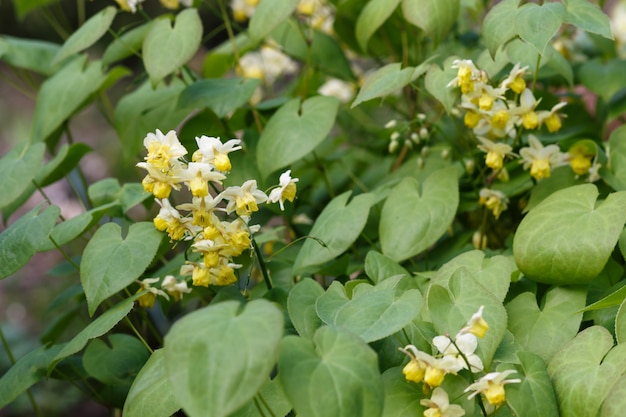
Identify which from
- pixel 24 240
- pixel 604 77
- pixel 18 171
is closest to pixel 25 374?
pixel 24 240

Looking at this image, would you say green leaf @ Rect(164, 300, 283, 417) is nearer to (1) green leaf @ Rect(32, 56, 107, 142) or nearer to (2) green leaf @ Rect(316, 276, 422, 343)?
(2) green leaf @ Rect(316, 276, 422, 343)

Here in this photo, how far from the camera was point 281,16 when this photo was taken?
51.4 inches

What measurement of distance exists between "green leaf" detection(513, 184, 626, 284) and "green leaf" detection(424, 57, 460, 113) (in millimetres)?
220

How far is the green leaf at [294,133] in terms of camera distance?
1281mm

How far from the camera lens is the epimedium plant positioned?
0.82 meters

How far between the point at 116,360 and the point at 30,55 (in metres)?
0.89

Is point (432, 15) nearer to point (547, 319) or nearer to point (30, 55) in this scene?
point (547, 319)

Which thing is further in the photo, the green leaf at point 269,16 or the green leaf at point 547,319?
the green leaf at point 269,16

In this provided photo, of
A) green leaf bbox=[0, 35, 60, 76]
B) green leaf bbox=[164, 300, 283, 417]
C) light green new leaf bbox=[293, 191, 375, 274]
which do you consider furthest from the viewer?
green leaf bbox=[0, 35, 60, 76]

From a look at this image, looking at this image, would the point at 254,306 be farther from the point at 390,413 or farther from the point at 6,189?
the point at 6,189

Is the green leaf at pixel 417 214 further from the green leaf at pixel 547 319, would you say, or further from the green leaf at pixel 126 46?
the green leaf at pixel 126 46

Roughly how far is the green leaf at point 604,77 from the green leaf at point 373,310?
0.76 metres

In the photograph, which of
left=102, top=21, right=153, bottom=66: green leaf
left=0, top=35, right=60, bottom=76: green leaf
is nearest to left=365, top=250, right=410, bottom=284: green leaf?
left=102, top=21, right=153, bottom=66: green leaf

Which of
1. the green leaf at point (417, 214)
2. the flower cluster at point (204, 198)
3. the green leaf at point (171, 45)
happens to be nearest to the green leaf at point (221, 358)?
the flower cluster at point (204, 198)
